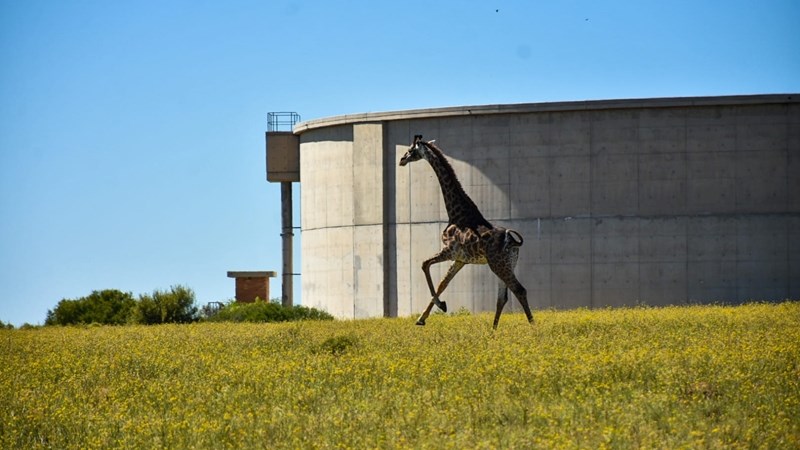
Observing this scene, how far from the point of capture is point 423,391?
16531mm

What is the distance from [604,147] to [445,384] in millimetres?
26757

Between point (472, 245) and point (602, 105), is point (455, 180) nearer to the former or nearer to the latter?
point (472, 245)

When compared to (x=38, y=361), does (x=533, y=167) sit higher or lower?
higher

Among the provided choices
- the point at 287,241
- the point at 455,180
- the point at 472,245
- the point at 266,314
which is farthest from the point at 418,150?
the point at 287,241

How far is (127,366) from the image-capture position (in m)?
20.5

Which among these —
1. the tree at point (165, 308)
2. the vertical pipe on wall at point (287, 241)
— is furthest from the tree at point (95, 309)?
the vertical pipe on wall at point (287, 241)

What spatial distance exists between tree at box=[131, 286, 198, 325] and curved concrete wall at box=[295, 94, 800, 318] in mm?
9230

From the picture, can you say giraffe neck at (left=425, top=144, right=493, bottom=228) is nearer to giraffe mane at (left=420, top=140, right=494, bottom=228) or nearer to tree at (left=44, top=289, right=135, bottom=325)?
giraffe mane at (left=420, top=140, right=494, bottom=228)

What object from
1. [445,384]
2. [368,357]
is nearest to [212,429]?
[445,384]

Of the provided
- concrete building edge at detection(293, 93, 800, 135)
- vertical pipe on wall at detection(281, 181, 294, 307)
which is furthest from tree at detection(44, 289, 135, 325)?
concrete building edge at detection(293, 93, 800, 135)

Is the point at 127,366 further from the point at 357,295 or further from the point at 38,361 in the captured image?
the point at 357,295

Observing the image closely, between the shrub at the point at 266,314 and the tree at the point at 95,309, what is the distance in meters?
3.10

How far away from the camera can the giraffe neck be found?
2741 centimetres

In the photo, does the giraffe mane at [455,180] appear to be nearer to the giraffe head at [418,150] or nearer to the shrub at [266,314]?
the giraffe head at [418,150]
